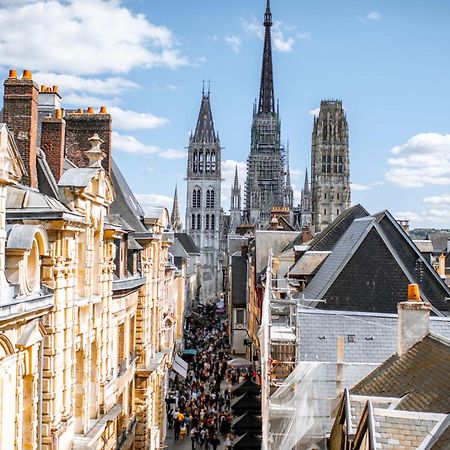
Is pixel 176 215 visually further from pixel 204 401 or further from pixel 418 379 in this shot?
pixel 418 379

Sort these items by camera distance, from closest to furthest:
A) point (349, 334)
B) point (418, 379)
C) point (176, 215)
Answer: point (418, 379) < point (349, 334) < point (176, 215)

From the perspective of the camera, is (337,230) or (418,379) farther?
(337,230)

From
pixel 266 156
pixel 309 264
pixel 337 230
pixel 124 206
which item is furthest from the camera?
pixel 266 156

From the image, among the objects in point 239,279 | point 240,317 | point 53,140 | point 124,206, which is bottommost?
point 240,317

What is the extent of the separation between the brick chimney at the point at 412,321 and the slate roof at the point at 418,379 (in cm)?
17

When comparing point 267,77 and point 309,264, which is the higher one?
point 267,77

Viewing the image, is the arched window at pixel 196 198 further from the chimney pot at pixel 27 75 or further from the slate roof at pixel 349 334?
the chimney pot at pixel 27 75

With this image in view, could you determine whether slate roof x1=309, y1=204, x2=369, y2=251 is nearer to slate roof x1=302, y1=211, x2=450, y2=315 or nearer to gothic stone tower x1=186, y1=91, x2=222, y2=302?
slate roof x1=302, y1=211, x2=450, y2=315

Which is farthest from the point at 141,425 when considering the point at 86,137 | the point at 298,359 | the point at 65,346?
the point at 65,346

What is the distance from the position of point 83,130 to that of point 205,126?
359 ft

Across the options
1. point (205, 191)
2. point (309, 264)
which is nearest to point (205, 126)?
point (205, 191)

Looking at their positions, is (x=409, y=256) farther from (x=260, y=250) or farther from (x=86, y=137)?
(x=260, y=250)

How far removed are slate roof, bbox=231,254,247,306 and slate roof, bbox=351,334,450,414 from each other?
1622 inches

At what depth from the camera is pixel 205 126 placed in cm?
12875
